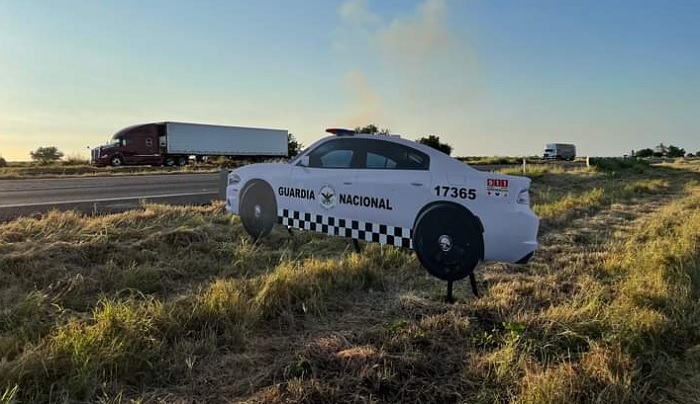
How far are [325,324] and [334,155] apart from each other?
216 cm

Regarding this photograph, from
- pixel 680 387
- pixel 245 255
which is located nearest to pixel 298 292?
pixel 245 255

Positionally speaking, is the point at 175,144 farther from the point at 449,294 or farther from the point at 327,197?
the point at 449,294

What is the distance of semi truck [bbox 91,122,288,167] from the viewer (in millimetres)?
37688

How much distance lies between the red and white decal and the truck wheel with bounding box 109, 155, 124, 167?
3815 centimetres

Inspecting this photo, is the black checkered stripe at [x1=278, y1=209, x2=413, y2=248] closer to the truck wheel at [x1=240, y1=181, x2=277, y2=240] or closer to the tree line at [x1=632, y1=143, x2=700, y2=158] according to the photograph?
the truck wheel at [x1=240, y1=181, x2=277, y2=240]

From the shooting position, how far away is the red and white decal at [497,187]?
178 inches

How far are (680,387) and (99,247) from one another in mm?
5956

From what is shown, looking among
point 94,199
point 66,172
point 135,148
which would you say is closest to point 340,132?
point 94,199

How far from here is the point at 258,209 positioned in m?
6.59

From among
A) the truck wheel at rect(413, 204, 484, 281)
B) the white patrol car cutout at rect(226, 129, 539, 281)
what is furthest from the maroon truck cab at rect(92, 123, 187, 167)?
the truck wheel at rect(413, 204, 484, 281)

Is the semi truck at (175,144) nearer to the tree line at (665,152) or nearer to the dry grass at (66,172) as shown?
the dry grass at (66,172)

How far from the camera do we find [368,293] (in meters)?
5.06

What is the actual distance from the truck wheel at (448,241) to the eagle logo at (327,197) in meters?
1.15

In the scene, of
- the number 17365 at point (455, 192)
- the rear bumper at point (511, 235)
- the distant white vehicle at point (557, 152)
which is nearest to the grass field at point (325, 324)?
the rear bumper at point (511, 235)
